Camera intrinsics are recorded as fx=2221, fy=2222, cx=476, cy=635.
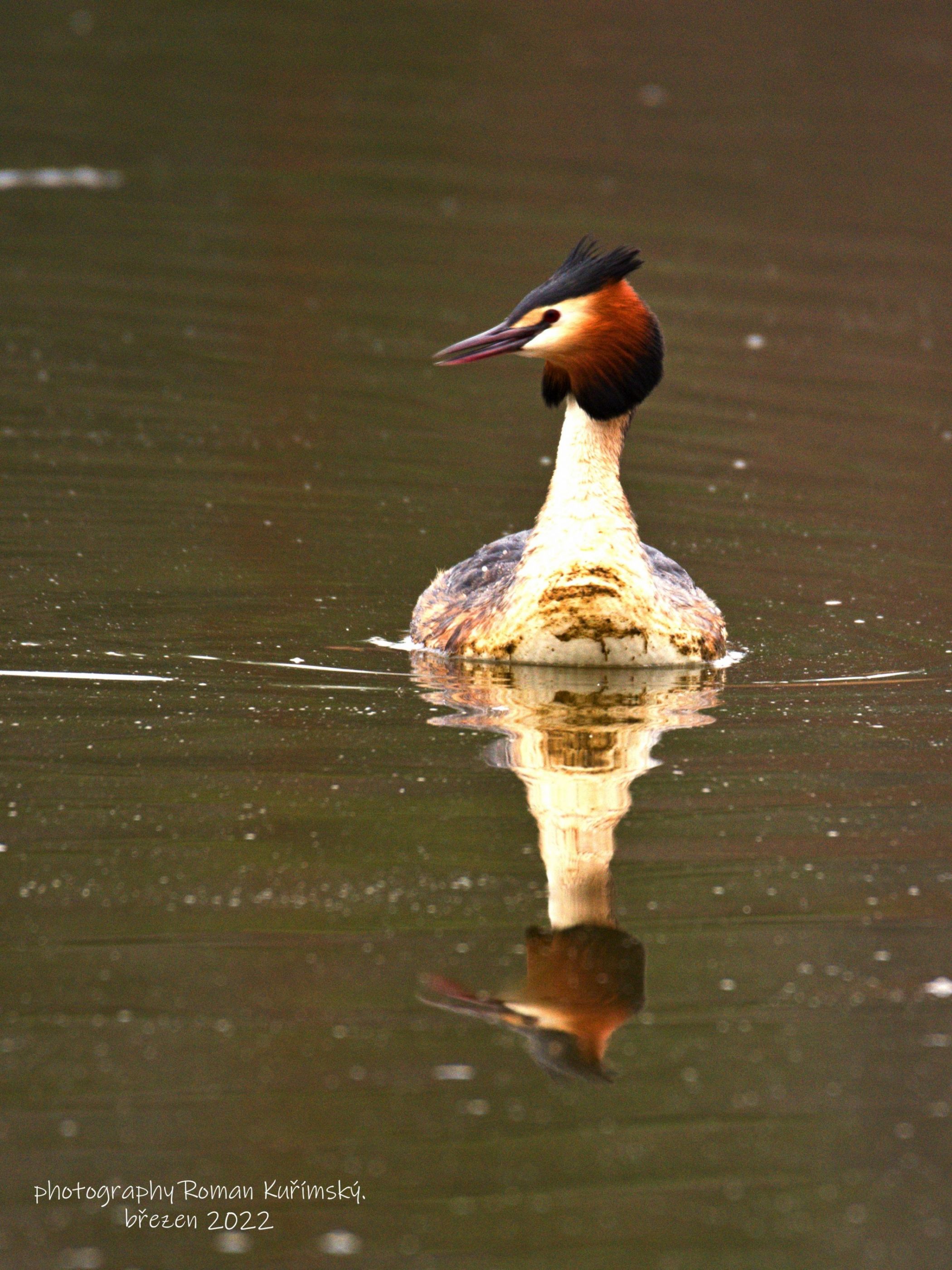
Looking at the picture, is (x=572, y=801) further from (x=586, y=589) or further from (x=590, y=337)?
(x=590, y=337)

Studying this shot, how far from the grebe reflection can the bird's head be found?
113 centimetres

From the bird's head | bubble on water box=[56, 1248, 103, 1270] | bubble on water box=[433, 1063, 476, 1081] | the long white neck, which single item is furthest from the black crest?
bubble on water box=[56, 1248, 103, 1270]

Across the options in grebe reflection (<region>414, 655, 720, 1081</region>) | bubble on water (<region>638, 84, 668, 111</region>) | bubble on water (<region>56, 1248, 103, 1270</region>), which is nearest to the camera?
bubble on water (<region>56, 1248, 103, 1270</region>)

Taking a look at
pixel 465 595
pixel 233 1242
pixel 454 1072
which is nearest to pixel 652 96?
pixel 465 595

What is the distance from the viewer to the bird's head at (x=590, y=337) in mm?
8633

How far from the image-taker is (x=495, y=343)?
8.54 metres

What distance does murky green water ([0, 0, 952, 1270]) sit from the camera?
4734 mm

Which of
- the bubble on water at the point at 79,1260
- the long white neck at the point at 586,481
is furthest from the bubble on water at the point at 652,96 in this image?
the bubble on water at the point at 79,1260

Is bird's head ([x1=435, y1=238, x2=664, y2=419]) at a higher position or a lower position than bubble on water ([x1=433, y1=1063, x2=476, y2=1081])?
higher

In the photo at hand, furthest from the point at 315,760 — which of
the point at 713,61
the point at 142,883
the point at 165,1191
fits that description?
the point at 713,61

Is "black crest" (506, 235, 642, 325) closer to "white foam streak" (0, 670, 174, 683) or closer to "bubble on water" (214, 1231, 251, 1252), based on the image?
"white foam streak" (0, 670, 174, 683)

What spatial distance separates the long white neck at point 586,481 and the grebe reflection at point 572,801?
61cm

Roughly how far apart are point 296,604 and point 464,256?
367 inches

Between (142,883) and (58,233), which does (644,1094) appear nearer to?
(142,883)
